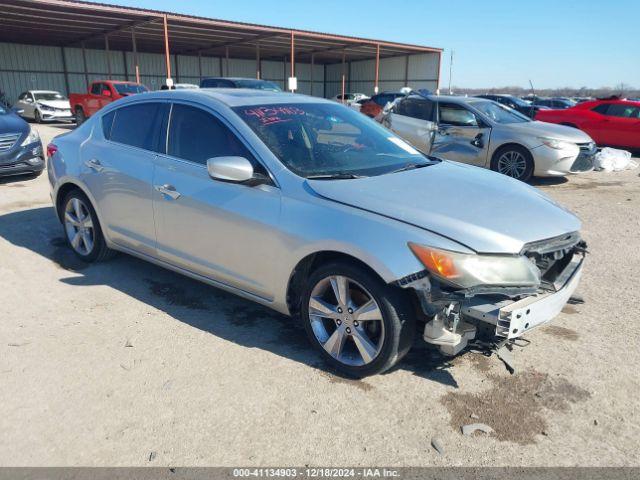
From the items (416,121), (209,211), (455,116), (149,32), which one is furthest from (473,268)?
(149,32)

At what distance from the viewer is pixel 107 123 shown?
4711mm

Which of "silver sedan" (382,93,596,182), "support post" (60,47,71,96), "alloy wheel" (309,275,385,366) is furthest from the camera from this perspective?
"support post" (60,47,71,96)

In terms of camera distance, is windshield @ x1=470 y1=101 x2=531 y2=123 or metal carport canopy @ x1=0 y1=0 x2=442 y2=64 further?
metal carport canopy @ x1=0 y1=0 x2=442 y2=64

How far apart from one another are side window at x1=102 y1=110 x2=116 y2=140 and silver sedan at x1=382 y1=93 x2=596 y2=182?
6.34 meters

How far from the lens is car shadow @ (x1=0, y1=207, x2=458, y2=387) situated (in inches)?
134

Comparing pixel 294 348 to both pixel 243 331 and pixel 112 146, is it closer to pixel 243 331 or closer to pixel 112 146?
pixel 243 331

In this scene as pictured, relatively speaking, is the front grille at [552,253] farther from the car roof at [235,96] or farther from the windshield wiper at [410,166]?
the car roof at [235,96]

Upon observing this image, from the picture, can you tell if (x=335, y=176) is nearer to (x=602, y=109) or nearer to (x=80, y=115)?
(x=602, y=109)

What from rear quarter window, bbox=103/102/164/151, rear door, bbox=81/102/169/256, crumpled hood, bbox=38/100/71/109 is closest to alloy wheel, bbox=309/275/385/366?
rear door, bbox=81/102/169/256

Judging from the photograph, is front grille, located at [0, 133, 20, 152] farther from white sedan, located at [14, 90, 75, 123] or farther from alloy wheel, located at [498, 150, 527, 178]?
white sedan, located at [14, 90, 75, 123]

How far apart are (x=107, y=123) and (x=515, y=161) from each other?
23.6 feet

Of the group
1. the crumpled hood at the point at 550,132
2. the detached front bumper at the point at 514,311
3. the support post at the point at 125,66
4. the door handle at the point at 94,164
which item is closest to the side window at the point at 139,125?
the door handle at the point at 94,164

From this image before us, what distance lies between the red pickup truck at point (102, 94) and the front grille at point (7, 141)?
35.5ft

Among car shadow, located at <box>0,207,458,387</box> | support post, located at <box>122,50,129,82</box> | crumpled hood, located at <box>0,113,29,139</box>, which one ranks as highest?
support post, located at <box>122,50,129,82</box>
